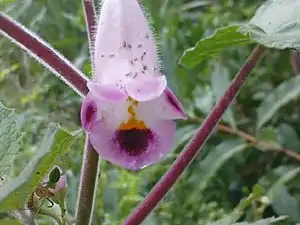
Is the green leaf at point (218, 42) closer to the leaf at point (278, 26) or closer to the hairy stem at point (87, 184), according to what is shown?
the leaf at point (278, 26)

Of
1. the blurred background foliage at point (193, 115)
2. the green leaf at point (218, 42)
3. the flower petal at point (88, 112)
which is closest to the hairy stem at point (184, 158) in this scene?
→ the green leaf at point (218, 42)

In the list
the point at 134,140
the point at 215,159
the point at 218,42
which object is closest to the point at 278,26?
the point at 218,42

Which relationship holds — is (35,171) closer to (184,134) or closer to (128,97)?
(128,97)

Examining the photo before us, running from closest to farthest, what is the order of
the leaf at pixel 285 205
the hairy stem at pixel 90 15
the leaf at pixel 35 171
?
the leaf at pixel 35 171, the hairy stem at pixel 90 15, the leaf at pixel 285 205

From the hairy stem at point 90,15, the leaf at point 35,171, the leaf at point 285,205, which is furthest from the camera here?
the leaf at point 285,205

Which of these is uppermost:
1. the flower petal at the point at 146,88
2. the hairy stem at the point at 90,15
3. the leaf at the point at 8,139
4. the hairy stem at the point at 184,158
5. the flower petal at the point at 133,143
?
the flower petal at the point at 146,88

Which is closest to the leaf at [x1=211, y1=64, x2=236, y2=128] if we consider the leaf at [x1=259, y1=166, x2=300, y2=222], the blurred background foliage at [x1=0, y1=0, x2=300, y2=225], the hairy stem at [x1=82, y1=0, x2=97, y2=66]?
the blurred background foliage at [x1=0, y1=0, x2=300, y2=225]

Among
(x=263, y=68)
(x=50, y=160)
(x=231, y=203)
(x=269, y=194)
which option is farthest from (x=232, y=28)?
(x=263, y=68)
